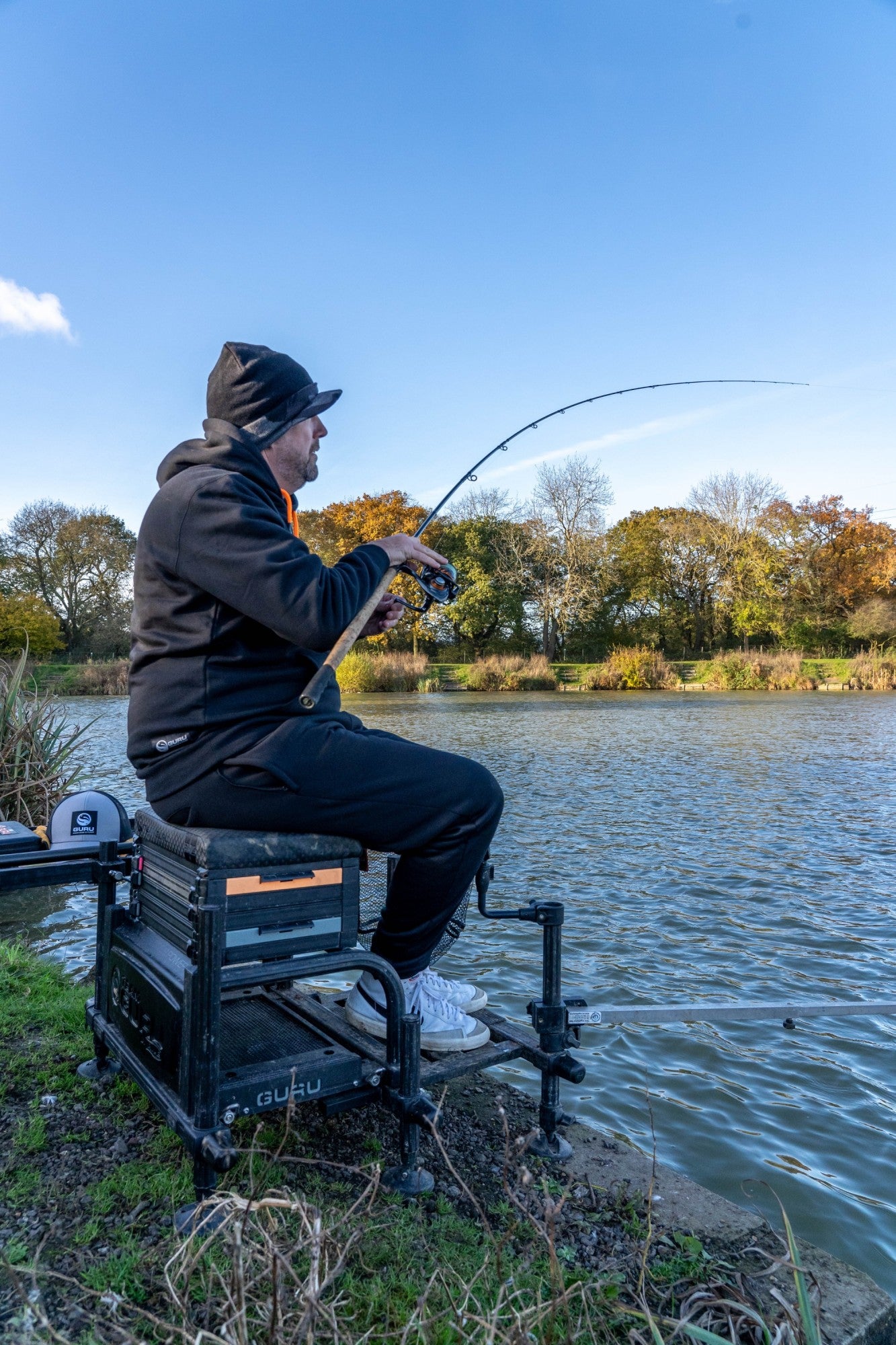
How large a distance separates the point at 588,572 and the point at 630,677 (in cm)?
960

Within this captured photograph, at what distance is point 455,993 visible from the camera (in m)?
2.88

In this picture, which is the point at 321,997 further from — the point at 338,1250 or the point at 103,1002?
the point at 338,1250

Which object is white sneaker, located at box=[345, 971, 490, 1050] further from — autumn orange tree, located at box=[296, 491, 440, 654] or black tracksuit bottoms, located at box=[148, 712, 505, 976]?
autumn orange tree, located at box=[296, 491, 440, 654]

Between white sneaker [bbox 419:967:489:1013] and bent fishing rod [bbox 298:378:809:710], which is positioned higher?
bent fishing rod [bbox 298:378:809:710]

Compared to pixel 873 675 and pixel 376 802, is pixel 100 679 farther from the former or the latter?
pixel 376 802

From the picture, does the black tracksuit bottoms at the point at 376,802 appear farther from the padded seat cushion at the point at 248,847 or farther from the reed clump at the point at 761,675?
the reed clump at the point at 761,675

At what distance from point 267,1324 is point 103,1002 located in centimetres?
150

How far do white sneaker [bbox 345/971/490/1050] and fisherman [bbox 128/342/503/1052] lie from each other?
24cm

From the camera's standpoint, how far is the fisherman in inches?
86.4

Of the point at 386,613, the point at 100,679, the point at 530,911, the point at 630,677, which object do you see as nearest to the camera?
the point at 530,911

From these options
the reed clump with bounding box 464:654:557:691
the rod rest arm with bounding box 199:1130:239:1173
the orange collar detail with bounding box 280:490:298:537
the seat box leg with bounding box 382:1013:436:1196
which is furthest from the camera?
the reed clump with bounding box 464:654:557:691

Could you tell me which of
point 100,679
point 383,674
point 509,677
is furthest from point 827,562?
point 100,679

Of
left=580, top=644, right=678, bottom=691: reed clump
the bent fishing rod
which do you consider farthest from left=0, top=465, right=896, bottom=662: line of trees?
the bent fishing rod

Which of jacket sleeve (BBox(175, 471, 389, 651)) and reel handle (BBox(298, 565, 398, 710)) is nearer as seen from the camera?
jacket sleeve (BBox(175, 471, 389, 651))
